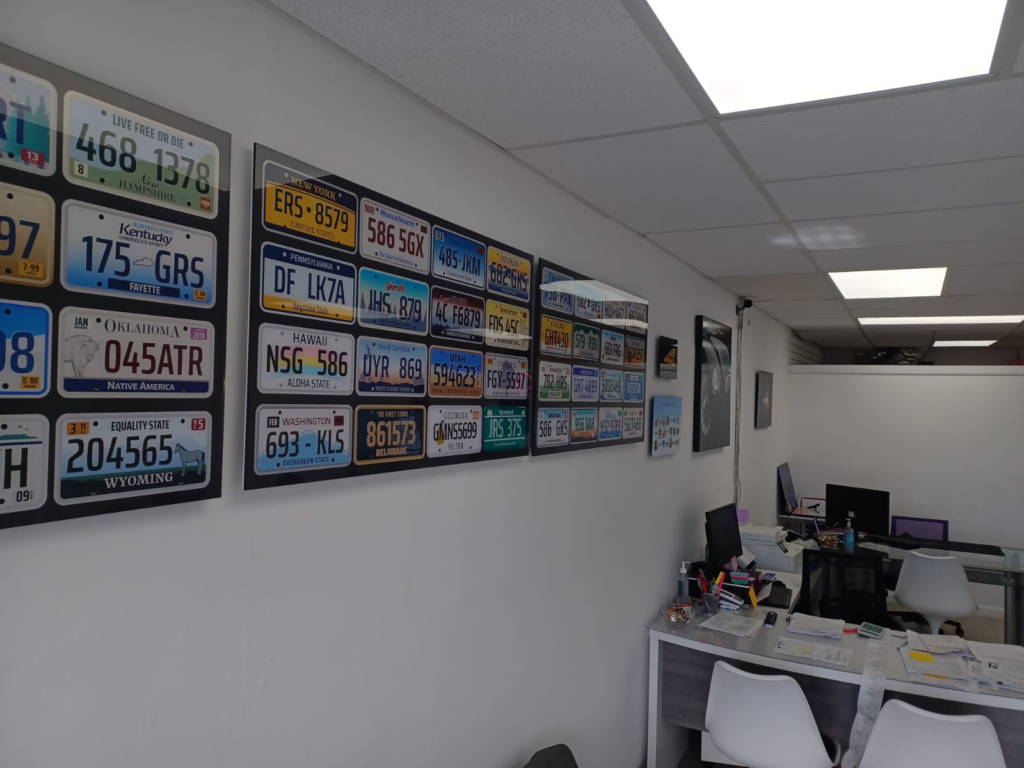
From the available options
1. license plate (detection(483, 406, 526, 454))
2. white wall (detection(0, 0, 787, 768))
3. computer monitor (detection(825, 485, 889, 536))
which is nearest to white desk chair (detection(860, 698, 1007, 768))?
white wall (detection(0, 0, 787, 768))

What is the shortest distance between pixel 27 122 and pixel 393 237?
0.81 m

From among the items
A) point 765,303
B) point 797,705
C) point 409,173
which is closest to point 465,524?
point 409,173

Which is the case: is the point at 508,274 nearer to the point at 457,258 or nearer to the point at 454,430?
the point at 457,258

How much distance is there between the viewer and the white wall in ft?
3.45

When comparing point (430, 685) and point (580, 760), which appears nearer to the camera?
point (430, 685)

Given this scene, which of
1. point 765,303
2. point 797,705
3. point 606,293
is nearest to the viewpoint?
point 797,705

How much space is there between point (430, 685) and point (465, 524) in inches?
17.5

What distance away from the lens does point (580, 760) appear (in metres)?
2.68

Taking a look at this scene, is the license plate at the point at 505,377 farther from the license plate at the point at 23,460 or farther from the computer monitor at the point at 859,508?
the computer monitor at the point at 859,508

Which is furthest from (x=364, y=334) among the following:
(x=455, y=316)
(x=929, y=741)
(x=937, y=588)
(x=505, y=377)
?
(x=937, y=588)

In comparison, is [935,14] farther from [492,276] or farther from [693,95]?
[492,276]

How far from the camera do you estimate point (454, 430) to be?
190 centimetres

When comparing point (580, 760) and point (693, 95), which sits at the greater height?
point (693, 95)

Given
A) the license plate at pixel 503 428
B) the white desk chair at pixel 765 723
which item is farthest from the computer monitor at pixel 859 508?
the license plate at pixel 503 428
